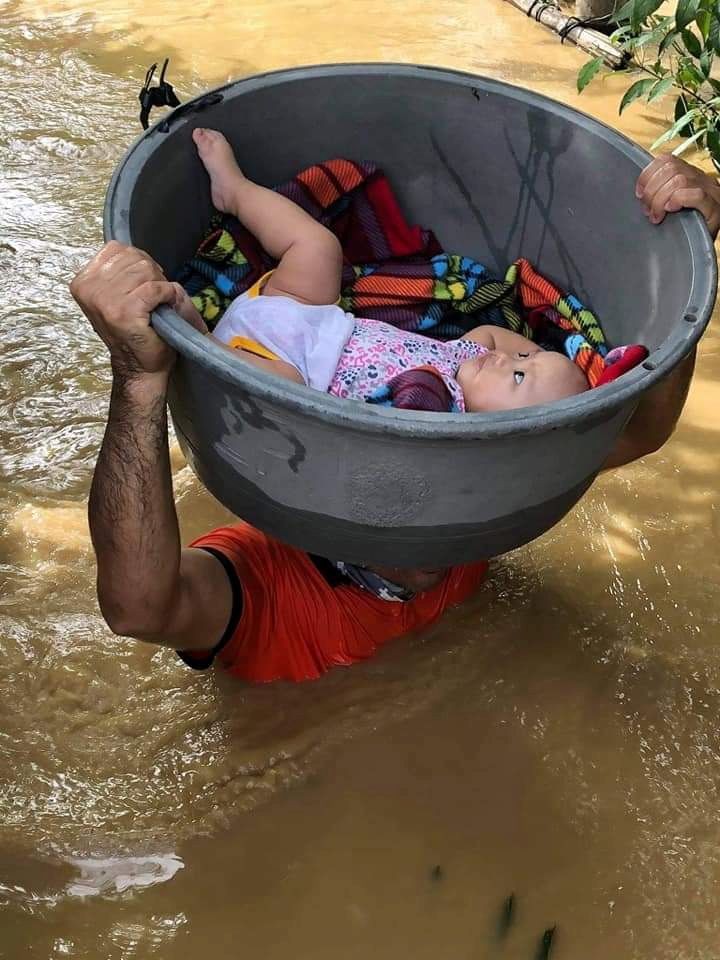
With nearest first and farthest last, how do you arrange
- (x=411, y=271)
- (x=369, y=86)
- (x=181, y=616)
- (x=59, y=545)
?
(x=181, y=616) → (x=369, y=86) → (x=411, y=271) → (x=59, y=545)

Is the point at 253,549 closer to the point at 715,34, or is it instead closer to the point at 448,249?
the point at 448,249

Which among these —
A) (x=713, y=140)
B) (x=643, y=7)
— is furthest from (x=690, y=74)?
(x=643, y=7)

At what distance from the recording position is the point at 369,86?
159cm

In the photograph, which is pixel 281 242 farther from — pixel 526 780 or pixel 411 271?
pixel 526 780

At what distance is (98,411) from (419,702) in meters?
1.04

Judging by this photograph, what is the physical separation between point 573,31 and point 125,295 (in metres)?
3.67

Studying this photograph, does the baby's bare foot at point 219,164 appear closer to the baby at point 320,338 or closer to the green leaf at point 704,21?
the baby at point 320,338

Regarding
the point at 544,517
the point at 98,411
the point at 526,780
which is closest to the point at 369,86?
the point at 544,517

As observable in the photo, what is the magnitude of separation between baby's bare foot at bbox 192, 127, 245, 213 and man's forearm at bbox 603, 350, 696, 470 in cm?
74

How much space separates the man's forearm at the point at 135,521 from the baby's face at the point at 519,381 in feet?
1.64

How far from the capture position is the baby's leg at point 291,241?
1.59m

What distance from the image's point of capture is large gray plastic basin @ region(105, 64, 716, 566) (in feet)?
3.29

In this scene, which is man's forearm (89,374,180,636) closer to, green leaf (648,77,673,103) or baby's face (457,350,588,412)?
baby's face (457,350,588,412)

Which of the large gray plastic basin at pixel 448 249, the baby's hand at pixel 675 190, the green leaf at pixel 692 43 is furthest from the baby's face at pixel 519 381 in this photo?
the green leaf at pixel 692 43
